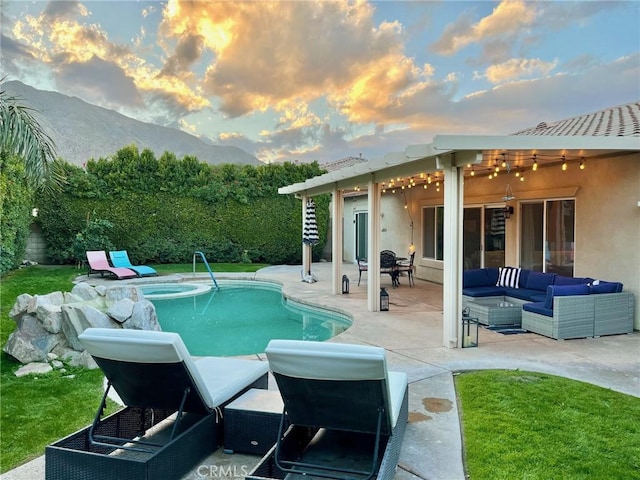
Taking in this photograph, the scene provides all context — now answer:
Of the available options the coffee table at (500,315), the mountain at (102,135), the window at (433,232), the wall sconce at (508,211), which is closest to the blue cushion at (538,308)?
the coffee table at (500,315)

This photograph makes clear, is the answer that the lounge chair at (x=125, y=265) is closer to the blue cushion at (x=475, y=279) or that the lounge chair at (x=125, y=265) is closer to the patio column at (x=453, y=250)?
the blue cushion at (x=475, y=279)

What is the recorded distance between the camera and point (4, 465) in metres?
3.38

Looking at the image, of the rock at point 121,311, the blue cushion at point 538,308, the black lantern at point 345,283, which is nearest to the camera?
the rock at point 121,311

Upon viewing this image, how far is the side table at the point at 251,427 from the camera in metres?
3.53

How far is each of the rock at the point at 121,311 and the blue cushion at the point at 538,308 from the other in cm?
675

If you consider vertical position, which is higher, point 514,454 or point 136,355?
point 136,355

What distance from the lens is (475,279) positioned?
32.6ft

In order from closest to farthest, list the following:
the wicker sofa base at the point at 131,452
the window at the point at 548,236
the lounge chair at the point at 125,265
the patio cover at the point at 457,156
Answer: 1. the wicker sofa base at the point at 131,452
2. the patio cover at the point at 457,156
3. the window at the point at 548,236
4. the lounge chair at the point at 125,265

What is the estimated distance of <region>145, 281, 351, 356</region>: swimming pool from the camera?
8.42 meters

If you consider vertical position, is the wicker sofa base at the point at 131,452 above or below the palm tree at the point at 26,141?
below

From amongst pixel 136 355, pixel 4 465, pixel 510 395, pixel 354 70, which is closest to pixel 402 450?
pixel 510 395

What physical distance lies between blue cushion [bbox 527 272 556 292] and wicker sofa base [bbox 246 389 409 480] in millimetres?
6722

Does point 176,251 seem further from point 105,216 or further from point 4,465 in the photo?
point 4,465

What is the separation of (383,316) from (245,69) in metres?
18.3
